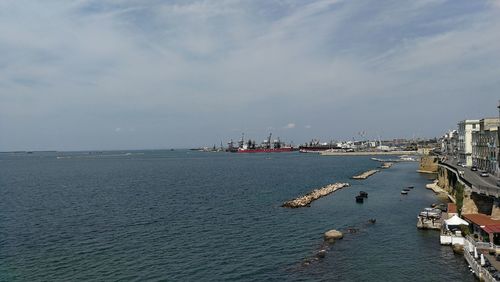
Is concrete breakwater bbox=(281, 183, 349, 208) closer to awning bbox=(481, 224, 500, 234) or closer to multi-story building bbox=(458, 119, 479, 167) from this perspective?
multi-story building bbox=(458, 119, 479, 167)

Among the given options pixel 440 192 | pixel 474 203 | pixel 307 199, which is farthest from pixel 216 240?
pixel 440 192

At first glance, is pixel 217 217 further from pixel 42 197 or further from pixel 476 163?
pixel 476 163

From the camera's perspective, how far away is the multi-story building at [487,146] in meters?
78.6

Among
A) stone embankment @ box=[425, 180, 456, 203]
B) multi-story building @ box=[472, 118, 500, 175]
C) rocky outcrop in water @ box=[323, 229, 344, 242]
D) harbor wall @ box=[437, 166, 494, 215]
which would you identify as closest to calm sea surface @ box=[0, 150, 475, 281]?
rocky outcrop in water @ box=[323, 229, 344, 242]

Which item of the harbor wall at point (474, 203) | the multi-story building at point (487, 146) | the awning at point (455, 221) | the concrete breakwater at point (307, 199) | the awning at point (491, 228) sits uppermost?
the multi-story building at point (487, 146)

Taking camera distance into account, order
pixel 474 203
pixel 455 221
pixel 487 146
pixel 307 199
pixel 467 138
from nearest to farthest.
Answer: pixel 455 221
pixel 474 203
pixel 487 146
pixel 307 199
pixel 467 138

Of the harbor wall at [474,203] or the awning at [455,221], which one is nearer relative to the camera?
the awning at [455,221]

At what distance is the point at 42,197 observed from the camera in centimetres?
9962

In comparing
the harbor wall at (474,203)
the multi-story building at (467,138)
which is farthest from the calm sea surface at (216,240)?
the multi-story building at (467,138)

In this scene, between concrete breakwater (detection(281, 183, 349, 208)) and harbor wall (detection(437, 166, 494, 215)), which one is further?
concrete breakwater (detection(281, 183, 349, 208))

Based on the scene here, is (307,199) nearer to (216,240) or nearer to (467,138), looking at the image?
(216,240)

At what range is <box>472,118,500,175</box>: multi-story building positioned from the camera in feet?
258

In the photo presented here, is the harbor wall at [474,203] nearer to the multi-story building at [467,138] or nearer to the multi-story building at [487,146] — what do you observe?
the multi-story building at [487,146]

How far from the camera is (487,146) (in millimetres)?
83688
